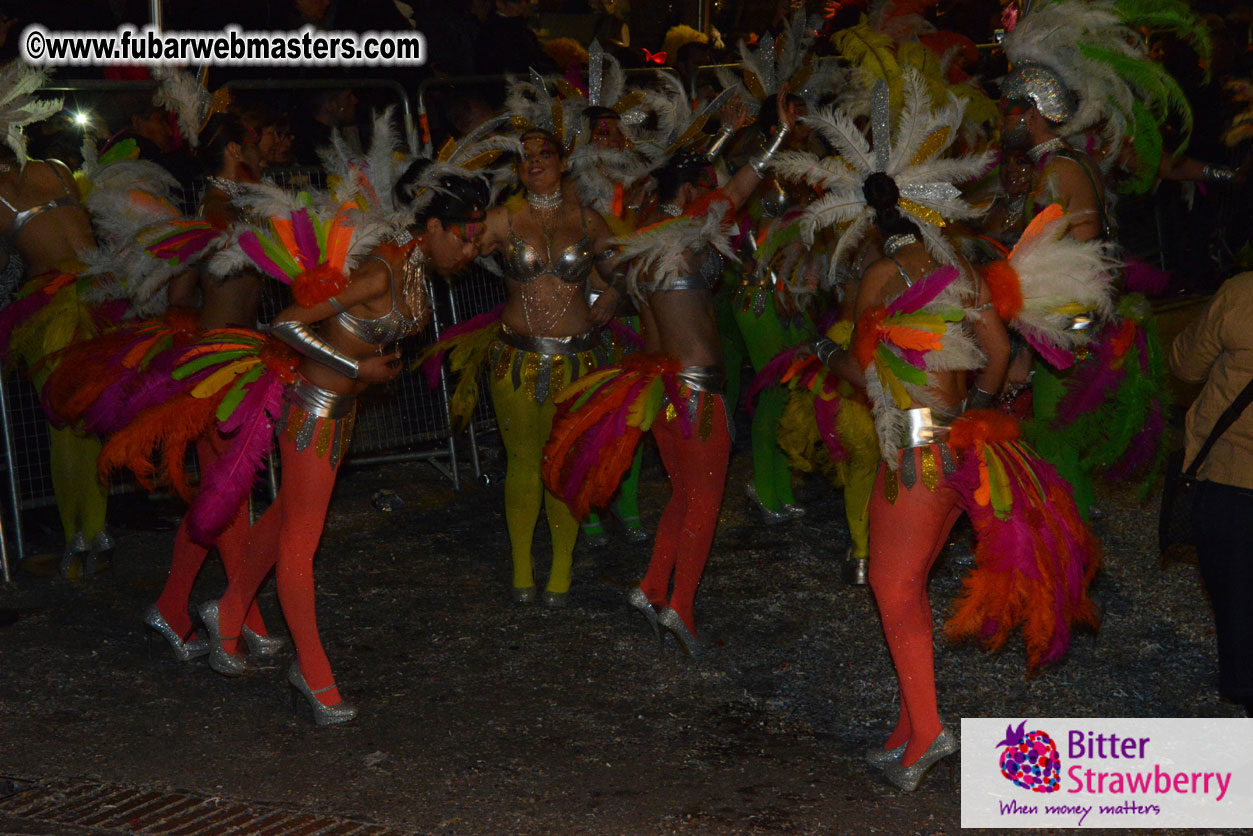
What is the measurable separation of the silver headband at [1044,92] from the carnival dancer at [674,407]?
49.3 inches

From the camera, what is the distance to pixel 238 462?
4.51 metres

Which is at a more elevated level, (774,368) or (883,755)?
(774,368)

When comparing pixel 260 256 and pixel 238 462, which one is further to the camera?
pixel 238 462

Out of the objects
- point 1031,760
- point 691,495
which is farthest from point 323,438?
point 1031,760

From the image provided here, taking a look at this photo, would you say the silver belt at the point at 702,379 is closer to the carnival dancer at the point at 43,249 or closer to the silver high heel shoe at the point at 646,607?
the silver high heel shoe at the point at 646,607

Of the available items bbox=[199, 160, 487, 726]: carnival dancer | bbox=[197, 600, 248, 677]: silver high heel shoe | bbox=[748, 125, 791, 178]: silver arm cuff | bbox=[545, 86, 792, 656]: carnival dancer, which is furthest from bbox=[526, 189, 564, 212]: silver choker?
bbox=[197, 600, 248, 677]: silver high heel shoe

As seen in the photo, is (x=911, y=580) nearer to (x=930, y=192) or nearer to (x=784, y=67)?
(x=930, y=192)

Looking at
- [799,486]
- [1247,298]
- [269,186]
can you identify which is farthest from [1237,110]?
[269,186]

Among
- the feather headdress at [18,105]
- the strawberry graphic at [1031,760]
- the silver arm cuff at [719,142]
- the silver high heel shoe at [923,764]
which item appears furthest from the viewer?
the feather headdress at [18,105]

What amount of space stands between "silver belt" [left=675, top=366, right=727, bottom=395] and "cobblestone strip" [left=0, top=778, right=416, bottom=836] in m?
2.02

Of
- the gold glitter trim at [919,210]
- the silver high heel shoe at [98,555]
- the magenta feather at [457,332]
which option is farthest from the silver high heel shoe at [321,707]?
the gold glitter trim at [919,210]

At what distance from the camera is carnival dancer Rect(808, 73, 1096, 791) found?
3.84 m

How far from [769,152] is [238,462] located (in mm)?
2211

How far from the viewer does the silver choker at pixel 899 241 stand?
3.86m
